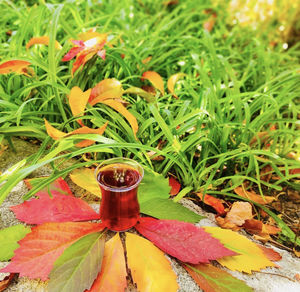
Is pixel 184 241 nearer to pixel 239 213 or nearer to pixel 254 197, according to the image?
pixel 239 213

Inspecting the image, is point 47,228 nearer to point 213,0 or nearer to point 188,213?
point 188,213

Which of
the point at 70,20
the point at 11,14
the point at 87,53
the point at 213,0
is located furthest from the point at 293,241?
the point at 213,0

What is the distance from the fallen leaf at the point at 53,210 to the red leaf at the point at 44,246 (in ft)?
0.15

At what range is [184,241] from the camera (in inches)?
41.7

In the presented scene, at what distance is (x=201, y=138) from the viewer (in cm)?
139

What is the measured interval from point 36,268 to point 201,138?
0.76m

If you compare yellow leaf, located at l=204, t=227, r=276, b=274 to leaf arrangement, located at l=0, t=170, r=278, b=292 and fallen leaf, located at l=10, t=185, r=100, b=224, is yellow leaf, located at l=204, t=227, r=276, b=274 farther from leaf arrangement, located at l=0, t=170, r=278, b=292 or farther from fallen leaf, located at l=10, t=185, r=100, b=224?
fallen leaf, located at l=10, t=185, r=100, b=224

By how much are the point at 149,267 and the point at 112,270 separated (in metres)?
0.10

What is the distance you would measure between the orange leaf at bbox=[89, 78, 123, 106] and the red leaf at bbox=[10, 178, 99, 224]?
44 cm

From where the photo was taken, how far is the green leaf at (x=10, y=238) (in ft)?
3.34

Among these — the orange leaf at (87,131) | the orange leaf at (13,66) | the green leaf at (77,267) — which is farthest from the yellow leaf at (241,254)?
the orange leaf at (13,66)

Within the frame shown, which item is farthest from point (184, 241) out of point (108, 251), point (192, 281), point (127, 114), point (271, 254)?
point (127, 114)

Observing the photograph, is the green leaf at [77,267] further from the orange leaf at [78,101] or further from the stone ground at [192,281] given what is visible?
the orange leaf at [78,101]

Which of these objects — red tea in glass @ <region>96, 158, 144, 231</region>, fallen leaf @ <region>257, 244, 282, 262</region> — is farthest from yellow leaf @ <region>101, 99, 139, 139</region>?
fallen leaf @ <region>257, 244, 282, 262</region>
